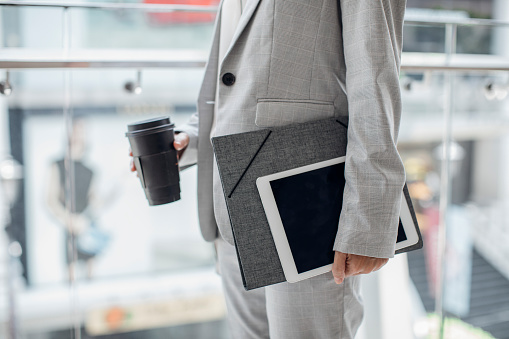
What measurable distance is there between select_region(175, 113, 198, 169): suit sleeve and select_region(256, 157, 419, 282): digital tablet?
33 centimetres

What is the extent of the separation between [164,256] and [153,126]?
6.23 meters

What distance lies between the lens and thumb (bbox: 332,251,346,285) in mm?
769

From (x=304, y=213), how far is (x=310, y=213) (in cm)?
1

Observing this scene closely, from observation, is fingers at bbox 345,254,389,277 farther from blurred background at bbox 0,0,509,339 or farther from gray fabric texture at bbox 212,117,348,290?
blurred background at bbox 0,0,509,339

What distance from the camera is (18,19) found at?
17.2ft

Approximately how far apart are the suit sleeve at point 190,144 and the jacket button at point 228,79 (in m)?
0.23

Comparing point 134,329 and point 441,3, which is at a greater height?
point 441,3

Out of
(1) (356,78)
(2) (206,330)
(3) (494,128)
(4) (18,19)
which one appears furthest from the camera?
(3) (494,128)

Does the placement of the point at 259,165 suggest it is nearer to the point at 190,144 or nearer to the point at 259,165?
the point at 259,165

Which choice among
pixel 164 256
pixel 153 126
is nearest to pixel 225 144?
pixel 153 126

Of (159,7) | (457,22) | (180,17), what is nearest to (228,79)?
(159,7)

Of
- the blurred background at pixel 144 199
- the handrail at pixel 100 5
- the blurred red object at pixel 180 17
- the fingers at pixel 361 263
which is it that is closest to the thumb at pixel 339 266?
the fingers at pixel 361 263

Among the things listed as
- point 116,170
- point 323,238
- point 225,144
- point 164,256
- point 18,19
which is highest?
point 18,19

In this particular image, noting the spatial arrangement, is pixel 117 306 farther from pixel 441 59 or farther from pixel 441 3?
pixel 441 3
